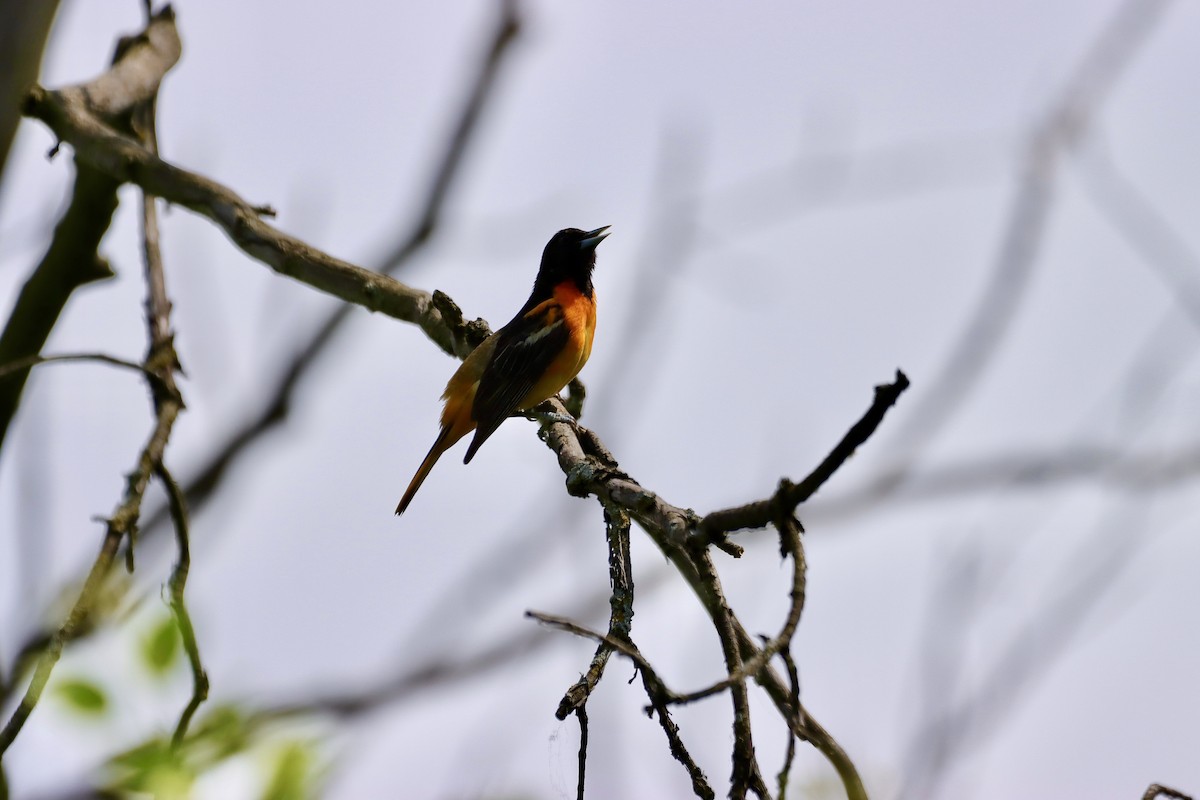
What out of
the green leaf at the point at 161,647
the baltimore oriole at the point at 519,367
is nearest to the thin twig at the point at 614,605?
the green leaf at the point at 161,647

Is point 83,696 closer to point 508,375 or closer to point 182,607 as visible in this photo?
point 182,607

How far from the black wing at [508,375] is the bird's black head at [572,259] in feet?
3.98

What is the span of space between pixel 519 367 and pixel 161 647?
292cm

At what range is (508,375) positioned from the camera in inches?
231

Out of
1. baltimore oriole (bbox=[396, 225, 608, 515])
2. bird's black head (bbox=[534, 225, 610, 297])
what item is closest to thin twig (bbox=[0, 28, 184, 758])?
baltimore oriole (bbox=[396, 225, 608, 515])

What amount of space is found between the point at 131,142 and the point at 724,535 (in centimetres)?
313

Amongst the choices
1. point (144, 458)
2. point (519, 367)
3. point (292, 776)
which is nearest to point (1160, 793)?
point (292, 776)

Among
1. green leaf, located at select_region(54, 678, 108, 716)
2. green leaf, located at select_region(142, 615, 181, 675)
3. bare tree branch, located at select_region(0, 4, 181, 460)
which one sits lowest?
green leaf, located at select_region(54, 678, 108, 716)

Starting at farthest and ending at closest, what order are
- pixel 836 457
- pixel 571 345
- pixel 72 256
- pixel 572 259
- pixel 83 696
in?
1. pixel 572 259
2. pixel 571 345
3. pixel 72 256
4. pixel 83 696
5. pixel 836 457

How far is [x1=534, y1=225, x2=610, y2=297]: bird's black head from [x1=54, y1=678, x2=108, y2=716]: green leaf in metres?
4.77

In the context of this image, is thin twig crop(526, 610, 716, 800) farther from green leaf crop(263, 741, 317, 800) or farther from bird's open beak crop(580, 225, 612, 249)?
bird's open beak crop(580, 225, 612, 249)

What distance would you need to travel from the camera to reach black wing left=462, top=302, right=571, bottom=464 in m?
5.82

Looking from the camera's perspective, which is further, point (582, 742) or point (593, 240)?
point (593, 240)

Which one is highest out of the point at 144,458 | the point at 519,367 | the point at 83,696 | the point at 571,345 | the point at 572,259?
the point at 572,259
